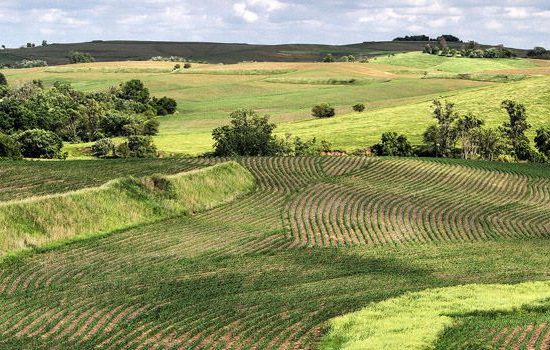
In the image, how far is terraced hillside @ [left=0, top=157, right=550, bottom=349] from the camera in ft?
92.0

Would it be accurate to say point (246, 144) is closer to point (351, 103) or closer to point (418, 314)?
point (351, 103)

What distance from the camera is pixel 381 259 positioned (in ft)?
142

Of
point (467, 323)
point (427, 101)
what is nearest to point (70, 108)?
point (427, 101)

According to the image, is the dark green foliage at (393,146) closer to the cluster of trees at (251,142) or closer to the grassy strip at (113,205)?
the cluster of trees at (251,142)

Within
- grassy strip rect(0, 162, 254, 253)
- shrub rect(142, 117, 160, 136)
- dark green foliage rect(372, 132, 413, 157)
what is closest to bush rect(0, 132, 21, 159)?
shrub rect(142, 117, 160, 136)

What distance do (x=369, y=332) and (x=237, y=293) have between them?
909cm

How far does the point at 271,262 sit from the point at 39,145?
8337 cm

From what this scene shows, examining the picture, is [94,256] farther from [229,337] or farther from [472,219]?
[472,219]

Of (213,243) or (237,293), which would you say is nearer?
(237,293)

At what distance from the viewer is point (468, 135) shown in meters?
115

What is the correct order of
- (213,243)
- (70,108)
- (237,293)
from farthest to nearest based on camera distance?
(70,108) < (213,243) < (237,293)

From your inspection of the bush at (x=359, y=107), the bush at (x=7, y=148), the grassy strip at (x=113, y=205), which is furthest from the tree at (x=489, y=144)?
the bush at (x=7, y=148)

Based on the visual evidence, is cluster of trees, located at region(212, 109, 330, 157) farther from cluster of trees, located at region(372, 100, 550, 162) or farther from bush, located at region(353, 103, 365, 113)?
bush, located at region(353, 103, 365, 113)

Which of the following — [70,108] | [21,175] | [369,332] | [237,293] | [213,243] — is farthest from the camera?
[70,108]
